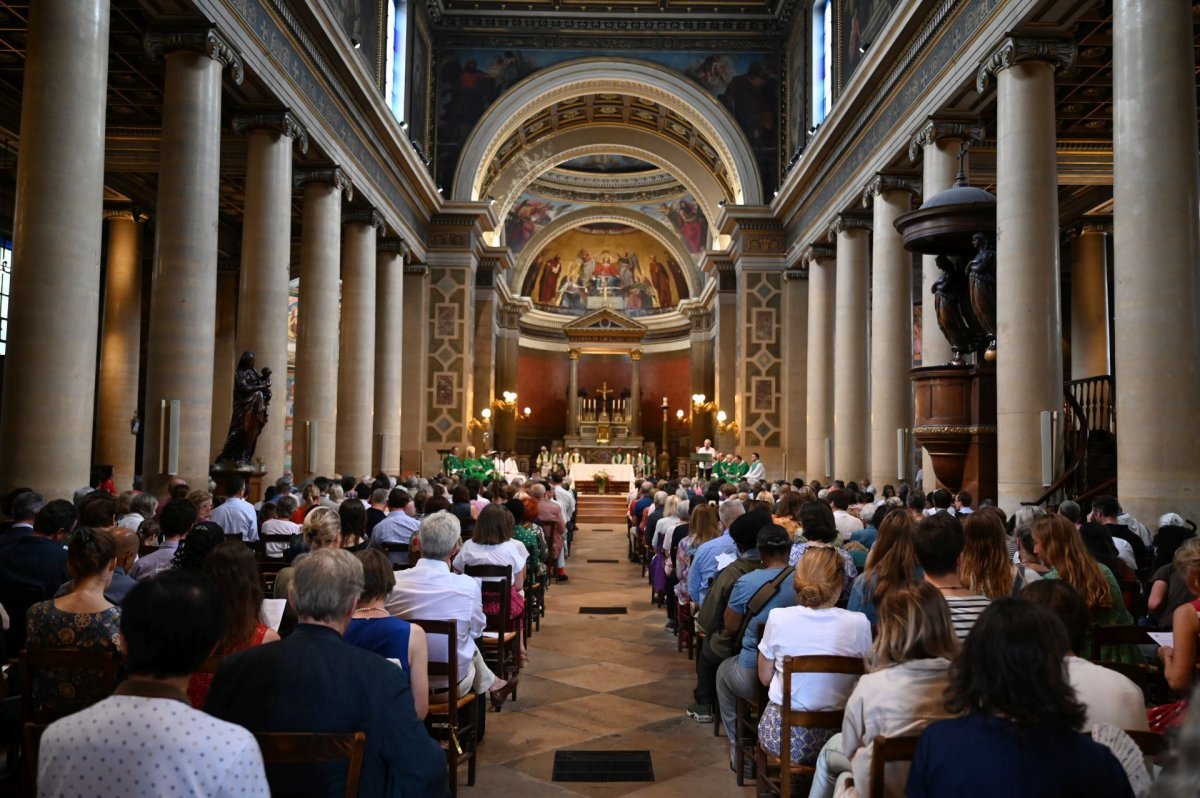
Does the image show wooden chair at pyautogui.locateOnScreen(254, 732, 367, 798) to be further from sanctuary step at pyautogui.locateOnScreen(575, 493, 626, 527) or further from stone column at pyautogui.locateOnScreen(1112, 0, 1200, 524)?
sanctuary step at pyautogui.locateOnScreen(575, 493, 626, 527)

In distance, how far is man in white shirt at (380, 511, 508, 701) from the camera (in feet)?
17.0

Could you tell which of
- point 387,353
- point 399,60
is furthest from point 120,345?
point 399,60

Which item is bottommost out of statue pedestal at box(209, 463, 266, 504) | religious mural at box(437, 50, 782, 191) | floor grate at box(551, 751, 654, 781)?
floor grate at box(551, 751, 654, 781)

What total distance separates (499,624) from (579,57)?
2347cm

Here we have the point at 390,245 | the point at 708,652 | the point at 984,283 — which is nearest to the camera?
the point at 708,652

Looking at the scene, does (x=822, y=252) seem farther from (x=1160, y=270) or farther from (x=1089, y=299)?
(x=1160, y=270)

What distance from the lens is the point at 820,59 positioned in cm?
2331

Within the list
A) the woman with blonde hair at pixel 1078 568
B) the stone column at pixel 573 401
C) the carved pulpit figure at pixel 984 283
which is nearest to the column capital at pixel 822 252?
the carved pulpit figure at pixel 984 283

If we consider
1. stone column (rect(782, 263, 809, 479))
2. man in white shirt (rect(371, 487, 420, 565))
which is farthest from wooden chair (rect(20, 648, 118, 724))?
stone column (rect(782, 263, 809, 479))

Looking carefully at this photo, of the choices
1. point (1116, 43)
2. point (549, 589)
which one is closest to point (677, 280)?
point (549, 589)

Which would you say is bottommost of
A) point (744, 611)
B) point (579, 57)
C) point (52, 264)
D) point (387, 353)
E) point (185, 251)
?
point (744, 611)

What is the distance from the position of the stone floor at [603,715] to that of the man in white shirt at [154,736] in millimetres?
3170

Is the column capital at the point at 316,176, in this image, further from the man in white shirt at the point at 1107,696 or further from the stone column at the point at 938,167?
the man in white shirt at the point at 1107,696

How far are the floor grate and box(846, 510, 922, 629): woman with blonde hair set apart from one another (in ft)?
5.18
